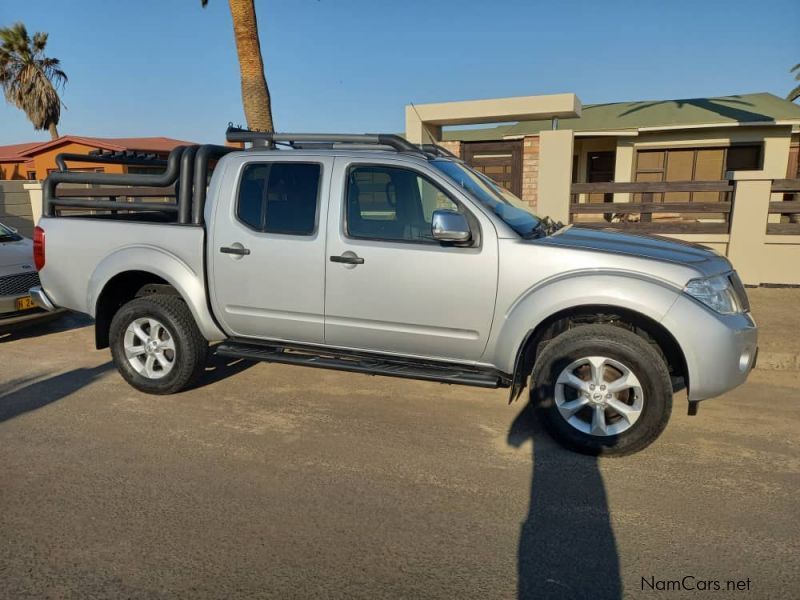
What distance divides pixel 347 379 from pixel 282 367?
2.59 ft

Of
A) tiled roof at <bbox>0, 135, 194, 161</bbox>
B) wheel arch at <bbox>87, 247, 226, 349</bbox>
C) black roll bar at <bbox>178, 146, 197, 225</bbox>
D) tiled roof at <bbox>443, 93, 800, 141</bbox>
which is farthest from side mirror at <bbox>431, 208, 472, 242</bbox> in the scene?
tiled roof at <bbox>0, 135, 194, 161</bbox>

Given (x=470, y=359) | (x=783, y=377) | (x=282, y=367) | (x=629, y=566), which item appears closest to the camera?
(x=629, y=566)

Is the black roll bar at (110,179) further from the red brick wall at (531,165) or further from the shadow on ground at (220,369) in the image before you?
the red brick wall at (531,165)

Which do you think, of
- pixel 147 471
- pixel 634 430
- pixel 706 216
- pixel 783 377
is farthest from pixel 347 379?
pixel 706 216

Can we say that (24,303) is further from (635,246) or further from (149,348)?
(635,246)

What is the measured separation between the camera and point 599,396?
3812 millimetres

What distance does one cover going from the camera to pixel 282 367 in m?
5.88

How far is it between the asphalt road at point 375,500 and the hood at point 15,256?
90.6 inches

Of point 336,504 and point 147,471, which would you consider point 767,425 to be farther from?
point 147,471

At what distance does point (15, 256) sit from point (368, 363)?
16.3ft

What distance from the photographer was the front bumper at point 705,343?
3.60m

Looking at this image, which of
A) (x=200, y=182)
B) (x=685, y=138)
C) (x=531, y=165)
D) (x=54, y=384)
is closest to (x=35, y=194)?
(x=54, y=384)

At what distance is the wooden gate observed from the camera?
10.0m

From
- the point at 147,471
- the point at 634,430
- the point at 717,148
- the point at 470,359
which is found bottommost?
the point at 147,471
